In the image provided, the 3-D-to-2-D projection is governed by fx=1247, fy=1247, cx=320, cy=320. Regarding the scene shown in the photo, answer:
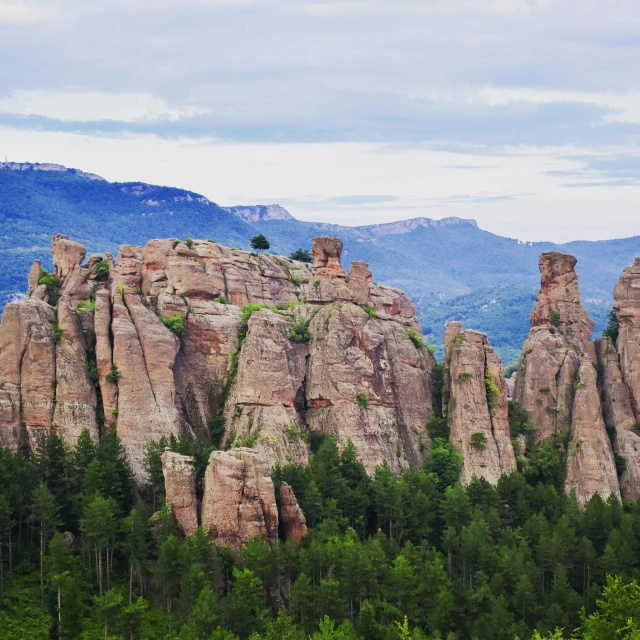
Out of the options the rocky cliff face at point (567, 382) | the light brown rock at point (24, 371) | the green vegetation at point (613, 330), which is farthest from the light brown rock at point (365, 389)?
the light brown rock at point (24, 371)

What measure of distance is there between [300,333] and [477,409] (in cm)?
1590

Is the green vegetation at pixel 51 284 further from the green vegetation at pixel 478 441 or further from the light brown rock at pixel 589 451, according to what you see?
the light brown rock at pixel 589 451

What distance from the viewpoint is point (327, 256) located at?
10938cm

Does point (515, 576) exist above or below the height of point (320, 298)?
below

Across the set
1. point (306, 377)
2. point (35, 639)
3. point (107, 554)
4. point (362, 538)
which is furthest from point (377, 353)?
point (35, 639)

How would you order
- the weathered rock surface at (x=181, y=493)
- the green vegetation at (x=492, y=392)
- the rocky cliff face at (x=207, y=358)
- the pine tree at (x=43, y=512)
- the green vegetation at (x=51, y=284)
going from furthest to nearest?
the green vegetation at (x=492, y=392)
the green vegetation at (x=51, y=284)
the rocky cliff face at (x=207, y=358)
the weathered rock surface at (x=181, y=493)
the pine tree at (x=43, y=512)

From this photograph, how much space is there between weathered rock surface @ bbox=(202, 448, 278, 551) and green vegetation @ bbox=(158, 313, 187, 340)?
1730 centimetres

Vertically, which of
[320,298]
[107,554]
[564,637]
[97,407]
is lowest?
[564,637]

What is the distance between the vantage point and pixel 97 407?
93062 mm

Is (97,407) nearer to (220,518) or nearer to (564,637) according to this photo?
(220,518)

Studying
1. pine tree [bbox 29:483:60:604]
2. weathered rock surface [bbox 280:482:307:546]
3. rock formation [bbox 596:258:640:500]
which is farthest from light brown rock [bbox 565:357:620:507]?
pine tree [bbox 29:483:60:604]

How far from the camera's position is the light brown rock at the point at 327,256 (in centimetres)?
10869

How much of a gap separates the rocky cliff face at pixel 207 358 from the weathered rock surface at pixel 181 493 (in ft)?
23.9

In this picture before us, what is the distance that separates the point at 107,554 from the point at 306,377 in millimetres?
27234
